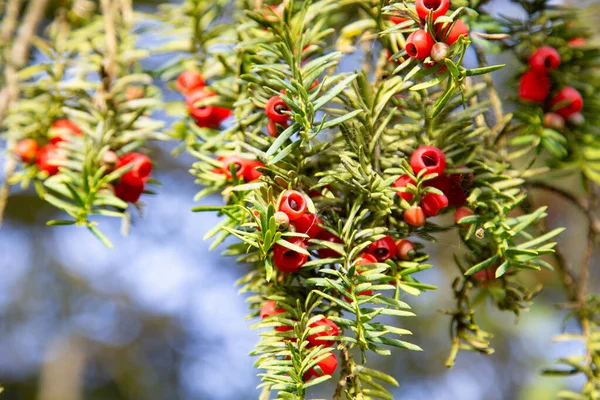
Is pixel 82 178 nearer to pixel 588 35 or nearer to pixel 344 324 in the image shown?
pixel 344 324

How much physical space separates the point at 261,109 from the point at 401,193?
20 centimetres

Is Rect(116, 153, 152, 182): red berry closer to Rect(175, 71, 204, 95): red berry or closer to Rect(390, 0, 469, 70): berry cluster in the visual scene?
Rect(175, 71, 204, 95): red berry

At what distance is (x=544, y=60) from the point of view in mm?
715

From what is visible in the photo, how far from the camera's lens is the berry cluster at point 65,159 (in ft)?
2.27

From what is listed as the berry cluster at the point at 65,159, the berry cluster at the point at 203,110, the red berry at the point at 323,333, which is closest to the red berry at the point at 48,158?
the berry cluster at the point at 65,159

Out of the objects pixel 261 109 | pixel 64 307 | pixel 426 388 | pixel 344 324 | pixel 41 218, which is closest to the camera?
pixel 344 324

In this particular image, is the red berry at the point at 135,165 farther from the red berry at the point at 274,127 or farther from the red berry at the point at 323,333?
the red berry at the point at 323,333

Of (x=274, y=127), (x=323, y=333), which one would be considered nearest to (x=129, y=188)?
(x=274, y=127)

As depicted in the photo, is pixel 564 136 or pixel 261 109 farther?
pixel 564 136

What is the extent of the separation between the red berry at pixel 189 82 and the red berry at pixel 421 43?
14.1 inches

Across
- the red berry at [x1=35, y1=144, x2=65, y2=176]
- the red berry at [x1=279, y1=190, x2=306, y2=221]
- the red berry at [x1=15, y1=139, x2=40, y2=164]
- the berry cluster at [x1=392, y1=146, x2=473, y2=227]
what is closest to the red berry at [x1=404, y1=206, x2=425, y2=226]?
→ the berry cluster at [x1=392, y1=146, x2=473, y2=227]

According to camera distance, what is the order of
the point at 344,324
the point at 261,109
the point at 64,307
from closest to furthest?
1. the point at 344,324
2. the point at 261,109
3. the point at 64,307

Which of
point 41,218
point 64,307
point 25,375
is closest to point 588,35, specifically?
point 41,218

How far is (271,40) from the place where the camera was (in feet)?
2.13
